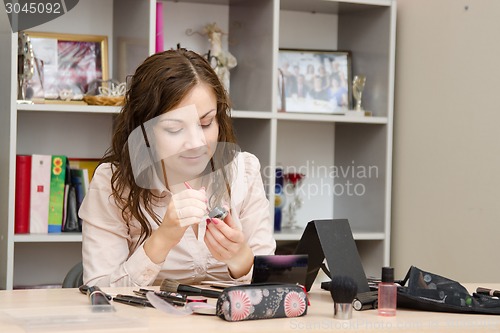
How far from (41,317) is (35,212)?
1648 mm

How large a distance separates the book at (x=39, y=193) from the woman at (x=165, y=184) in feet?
2.96

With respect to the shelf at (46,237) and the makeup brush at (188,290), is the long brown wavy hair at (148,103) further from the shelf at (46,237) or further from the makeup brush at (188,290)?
the shelf at (46,237)

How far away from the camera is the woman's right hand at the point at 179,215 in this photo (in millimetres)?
1621

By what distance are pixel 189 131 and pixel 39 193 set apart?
1210 millimetres

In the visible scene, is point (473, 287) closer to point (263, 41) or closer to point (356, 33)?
point (263, 41)

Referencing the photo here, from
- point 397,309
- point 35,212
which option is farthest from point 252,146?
point 397,309

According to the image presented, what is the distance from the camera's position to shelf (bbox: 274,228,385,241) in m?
3.17

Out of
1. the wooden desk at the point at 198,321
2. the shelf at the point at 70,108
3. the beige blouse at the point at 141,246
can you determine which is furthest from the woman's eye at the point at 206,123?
the shelf at the point at 70,108

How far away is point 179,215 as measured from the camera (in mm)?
1638

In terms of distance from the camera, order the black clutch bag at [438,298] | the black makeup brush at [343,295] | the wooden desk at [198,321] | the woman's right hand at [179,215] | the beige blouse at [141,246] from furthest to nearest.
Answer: the beige blouse at [141,246] < the woman's right hand at [179,215] < the black clutch bag at [438,298] < the black makeup brush at [343,295] < the wooden desk at [198,321]

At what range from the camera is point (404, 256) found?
3244mm

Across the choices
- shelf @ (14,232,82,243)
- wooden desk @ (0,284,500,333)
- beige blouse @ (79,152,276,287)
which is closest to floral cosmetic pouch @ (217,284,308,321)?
wooden desk @ (0,284,500,333)

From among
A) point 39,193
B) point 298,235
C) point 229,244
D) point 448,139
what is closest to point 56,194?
point 39,193

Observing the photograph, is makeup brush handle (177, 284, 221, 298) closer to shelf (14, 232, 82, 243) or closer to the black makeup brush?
the black makeup brush
